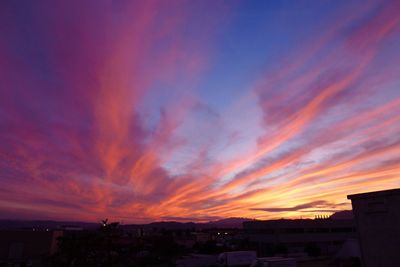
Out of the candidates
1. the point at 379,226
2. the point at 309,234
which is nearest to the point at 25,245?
the point at 379,226

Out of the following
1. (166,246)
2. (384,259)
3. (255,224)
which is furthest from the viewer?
(255,224)

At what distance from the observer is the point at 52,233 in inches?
2694

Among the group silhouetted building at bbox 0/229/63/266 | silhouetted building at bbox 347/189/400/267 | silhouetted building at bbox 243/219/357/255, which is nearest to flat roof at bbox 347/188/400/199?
silhouetted building at bbox 347/189/400/267

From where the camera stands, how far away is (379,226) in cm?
2573

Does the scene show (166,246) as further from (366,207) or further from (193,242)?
(366,207)

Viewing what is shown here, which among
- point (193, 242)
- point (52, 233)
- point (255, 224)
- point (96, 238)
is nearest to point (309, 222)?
point (255, 224)

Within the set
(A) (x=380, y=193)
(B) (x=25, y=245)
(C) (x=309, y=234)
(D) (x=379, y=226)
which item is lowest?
(B) (x=25, y=245)

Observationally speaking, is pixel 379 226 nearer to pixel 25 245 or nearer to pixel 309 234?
pixel 25 245

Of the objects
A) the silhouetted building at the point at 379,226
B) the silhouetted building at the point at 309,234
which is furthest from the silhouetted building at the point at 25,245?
the silhouetted building at the point at 379,226

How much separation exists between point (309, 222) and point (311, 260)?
2492cm

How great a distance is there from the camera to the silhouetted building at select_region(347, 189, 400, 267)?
24.8 meters

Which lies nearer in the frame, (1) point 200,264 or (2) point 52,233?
(1) point 200,264

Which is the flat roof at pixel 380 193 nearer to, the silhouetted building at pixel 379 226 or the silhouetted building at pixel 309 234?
the silhouetted building at pixel 379 226

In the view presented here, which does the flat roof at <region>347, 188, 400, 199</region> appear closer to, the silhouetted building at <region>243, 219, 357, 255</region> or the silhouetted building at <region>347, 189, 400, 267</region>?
the silhouetted building at <region>347, 189, 400, 267</region>
